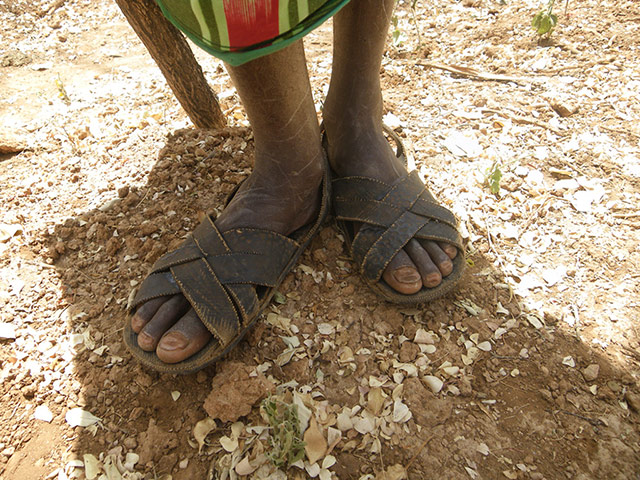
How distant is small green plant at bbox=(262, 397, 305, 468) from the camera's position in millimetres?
949

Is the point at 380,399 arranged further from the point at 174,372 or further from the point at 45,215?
the point at 45,215

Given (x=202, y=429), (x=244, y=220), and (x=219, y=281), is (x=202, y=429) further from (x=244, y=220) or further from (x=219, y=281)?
(x=244, y=220)

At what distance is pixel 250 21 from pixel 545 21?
207 cm

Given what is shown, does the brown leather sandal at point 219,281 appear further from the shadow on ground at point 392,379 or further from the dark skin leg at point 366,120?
the dark skin leg at point 366,120

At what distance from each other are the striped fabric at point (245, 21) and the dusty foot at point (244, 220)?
507 mm

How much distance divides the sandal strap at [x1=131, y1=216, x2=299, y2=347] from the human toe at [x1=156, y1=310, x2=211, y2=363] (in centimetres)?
4

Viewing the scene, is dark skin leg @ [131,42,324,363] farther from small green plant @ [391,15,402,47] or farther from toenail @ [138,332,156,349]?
small green plant @ [391,15,402,47]

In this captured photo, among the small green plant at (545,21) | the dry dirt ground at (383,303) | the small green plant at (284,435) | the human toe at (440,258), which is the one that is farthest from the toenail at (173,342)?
the small green plant at (545,21)

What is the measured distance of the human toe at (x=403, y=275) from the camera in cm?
117

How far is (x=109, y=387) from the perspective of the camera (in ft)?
3.73

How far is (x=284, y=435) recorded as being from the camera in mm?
985

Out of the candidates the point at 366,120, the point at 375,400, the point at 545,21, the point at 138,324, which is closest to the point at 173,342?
the point at 138,324

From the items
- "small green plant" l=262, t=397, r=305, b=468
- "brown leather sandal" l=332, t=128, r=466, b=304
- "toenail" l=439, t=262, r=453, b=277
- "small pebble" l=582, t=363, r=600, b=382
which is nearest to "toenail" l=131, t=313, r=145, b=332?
"small green plant" l=262, t=397, r=305, b=468

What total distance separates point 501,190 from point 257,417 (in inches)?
48.3
